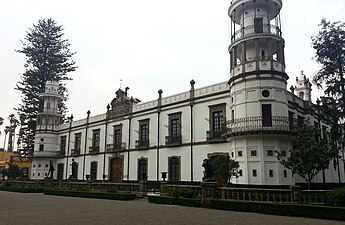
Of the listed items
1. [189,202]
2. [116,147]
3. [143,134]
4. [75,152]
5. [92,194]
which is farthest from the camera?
[75,152]

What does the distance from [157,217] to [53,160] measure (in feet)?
108

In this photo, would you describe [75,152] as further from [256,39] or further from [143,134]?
[256,39]

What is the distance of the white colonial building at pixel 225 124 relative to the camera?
751 inches

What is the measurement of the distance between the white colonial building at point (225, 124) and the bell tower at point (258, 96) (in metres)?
0.06

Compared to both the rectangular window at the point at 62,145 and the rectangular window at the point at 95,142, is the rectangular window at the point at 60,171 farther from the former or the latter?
the rectangular window at the point at 95,142

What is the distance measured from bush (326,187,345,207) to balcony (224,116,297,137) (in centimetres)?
680

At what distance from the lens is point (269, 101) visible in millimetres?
19469

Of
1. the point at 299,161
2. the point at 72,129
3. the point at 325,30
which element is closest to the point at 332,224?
the point at 299,161

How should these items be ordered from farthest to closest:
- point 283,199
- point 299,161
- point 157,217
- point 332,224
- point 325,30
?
1. point 325,30
2. point 299,161
3. point 283,199
4. point 157,217
5. point 332,224

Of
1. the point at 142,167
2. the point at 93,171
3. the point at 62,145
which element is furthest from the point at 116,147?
the point at 62,145

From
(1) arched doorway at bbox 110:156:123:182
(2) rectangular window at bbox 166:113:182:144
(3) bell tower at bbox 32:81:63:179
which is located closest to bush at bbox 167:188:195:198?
(2) rectangular window at bbox 166:113:182:144

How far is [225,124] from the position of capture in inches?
870

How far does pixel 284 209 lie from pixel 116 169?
70.7ft

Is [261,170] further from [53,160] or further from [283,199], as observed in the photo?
[53,160]
